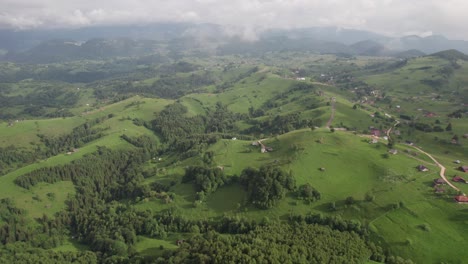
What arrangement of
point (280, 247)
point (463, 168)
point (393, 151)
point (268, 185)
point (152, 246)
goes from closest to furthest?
point (280, 247), point (152, 246), point (268, 185), point (463, 168), point (393, 151)

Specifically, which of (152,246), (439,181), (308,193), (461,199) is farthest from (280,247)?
(439,181)

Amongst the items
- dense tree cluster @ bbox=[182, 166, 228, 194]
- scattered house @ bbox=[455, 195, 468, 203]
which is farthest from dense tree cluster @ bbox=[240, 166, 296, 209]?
scattered house @ bbox=[455, 195, 468, 203]

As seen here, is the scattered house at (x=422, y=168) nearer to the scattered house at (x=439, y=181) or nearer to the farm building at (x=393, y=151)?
the scattered house at (x=439, y=181)

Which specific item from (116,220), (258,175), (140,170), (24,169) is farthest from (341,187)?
(24,169)

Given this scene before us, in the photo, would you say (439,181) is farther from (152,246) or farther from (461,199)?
(152,246)

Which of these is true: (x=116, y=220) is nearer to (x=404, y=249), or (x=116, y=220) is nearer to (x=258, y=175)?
(x=258, y=175)

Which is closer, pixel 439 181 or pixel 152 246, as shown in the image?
pixel 152 246

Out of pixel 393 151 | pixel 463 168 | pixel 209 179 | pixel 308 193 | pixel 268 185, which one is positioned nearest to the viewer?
pixel 308 193

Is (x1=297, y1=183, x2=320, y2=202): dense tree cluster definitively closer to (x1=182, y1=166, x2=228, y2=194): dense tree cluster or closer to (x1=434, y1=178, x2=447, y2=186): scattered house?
(x1=182, y1=166, x2=228, y2=194): dense tree cluster

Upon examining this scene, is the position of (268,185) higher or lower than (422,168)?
lower

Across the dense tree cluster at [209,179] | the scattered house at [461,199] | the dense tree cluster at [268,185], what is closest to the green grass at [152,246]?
the dense tree cluster at [209,179]
